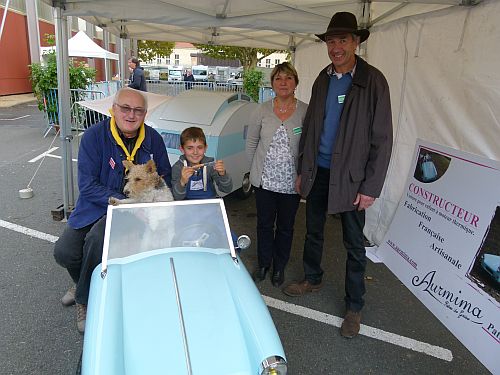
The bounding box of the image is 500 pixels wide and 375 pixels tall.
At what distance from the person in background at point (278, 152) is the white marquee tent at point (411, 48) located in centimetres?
140

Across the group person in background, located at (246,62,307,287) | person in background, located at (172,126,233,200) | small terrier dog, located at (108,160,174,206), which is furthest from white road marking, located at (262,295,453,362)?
small terrier dog, located at (108,160,174,206)

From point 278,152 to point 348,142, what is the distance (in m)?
0.70

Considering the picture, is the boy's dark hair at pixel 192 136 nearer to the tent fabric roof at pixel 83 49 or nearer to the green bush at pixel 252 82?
the tent fabric roof at pixel 83 49

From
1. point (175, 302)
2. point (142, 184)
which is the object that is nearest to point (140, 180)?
point (142, 184)

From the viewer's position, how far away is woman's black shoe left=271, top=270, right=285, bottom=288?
3.62 meters

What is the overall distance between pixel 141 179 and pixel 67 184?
2.77 meters

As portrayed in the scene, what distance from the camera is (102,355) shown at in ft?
5.16

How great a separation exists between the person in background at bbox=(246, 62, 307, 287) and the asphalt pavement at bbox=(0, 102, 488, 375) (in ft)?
2.28

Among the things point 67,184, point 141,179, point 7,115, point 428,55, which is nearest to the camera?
point 141,179

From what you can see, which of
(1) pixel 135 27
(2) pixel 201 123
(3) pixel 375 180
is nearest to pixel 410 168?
(3) pixel 375 180

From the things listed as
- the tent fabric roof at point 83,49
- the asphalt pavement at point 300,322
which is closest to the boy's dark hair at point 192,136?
the asphalt pavement at point 300,322

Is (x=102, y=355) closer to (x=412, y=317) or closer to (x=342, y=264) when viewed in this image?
(x=412, y=317)

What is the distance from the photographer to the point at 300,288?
351 cm

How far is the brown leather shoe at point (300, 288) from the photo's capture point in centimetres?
350
